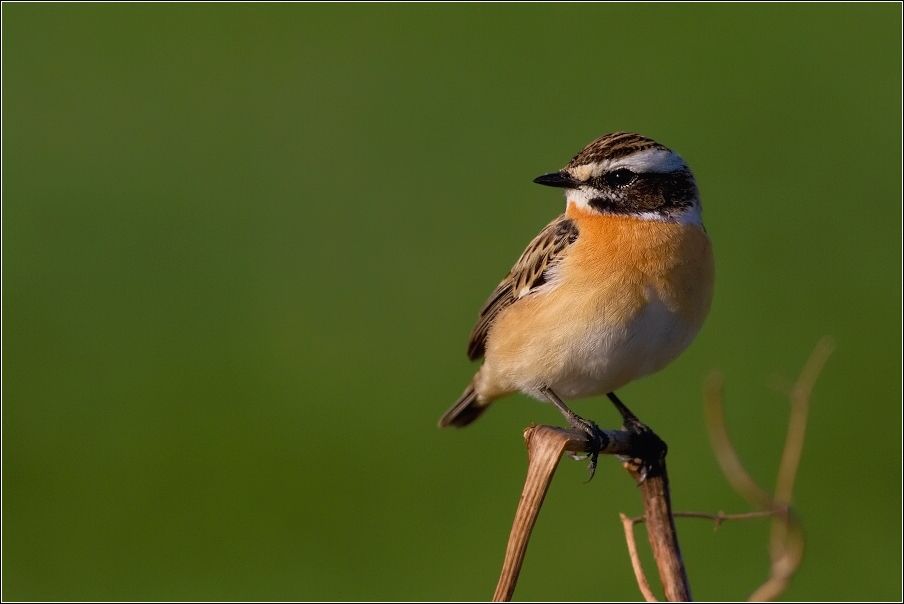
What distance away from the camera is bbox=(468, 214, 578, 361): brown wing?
713cm

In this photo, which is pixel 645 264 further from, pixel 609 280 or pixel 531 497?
pixel 531 497

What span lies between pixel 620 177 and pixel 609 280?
2.19ft

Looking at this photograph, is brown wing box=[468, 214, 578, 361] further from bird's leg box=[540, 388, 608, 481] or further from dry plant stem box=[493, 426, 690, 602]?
dry plant stem box=[493, 426, 690, 602]

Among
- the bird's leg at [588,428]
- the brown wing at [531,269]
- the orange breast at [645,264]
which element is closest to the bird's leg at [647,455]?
the bird's leg at [588,428]

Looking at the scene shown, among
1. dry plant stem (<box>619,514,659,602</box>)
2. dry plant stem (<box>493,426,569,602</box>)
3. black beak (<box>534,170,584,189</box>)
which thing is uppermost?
black beak (<box>534,170,584,189</box>)

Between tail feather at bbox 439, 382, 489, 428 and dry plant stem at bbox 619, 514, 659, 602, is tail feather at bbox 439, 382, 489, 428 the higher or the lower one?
the lower one

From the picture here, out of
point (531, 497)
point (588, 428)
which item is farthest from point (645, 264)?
point (531, 497)

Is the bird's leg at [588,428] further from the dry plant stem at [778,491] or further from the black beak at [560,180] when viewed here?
the black beak at [560,180]

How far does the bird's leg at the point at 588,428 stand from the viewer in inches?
239

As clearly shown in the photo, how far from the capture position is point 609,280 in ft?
22.0

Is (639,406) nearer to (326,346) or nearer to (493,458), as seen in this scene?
(493,458)

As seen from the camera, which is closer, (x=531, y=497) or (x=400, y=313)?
(x=531, y=497)

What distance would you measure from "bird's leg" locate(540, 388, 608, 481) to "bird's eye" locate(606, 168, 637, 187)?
1238mm

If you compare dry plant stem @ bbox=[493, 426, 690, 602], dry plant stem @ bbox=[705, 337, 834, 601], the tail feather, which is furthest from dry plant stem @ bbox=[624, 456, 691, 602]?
the tail feather
